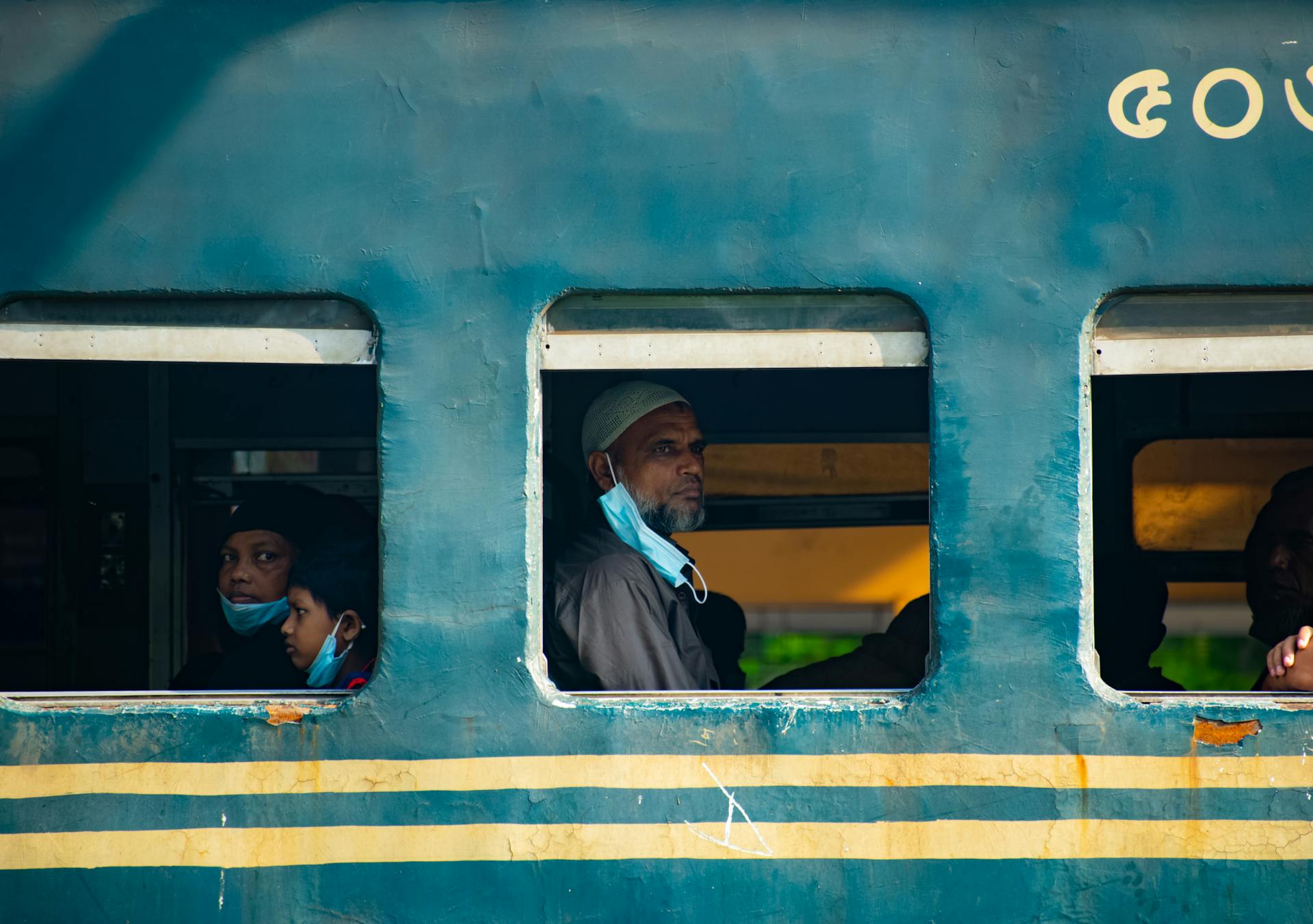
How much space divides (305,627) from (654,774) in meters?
1.04

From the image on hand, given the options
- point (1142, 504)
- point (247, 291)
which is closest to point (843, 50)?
point (247, 291)

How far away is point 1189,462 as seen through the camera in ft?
13.3

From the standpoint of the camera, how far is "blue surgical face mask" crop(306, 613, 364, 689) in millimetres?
2842

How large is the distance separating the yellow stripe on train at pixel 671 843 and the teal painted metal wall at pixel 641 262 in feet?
0.08

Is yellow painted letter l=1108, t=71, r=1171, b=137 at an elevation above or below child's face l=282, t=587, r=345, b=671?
above

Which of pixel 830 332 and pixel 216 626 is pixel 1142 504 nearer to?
pixel 830 332

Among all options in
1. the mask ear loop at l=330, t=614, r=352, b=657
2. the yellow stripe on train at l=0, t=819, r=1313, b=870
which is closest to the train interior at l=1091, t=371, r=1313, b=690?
the yellow stripe on train at l=0, t=819, r=1313, b=870

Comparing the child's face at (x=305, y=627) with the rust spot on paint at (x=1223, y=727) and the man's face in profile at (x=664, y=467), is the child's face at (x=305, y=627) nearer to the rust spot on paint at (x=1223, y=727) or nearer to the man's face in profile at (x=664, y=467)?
the man's face in profile at (x=664, y=467)

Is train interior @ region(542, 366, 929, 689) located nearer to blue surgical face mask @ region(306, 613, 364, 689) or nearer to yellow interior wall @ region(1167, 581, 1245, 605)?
yellow interior wall @ region(1167, 581, 1245, 605)

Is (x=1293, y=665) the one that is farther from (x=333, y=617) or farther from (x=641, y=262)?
(x=333, y=617)

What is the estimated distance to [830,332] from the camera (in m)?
2.44

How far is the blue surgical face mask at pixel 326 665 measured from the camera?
2.84 meters

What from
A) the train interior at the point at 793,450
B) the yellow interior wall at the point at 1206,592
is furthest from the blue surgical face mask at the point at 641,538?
the yellow interior wall at the point at 1206,592

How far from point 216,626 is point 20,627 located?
2.35ft
